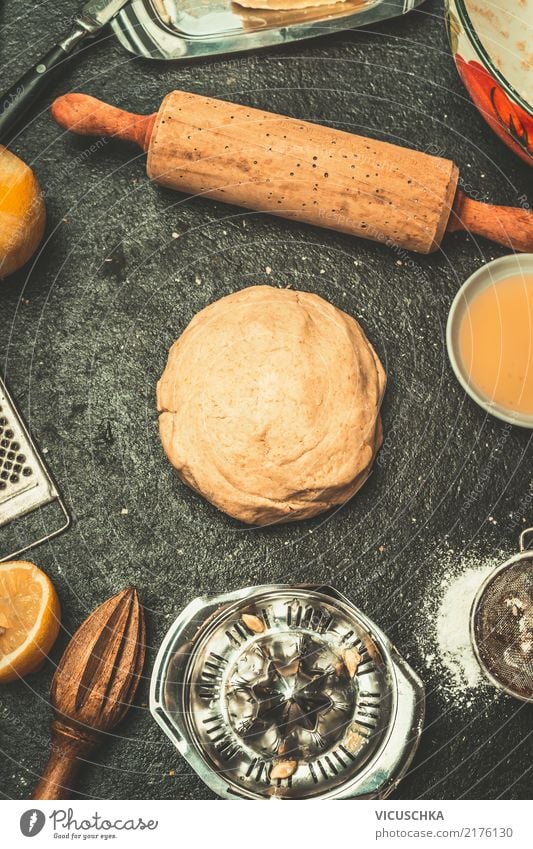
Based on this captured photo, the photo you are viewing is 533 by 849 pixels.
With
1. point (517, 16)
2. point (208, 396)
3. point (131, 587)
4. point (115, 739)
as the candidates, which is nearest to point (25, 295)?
point (208, 396)

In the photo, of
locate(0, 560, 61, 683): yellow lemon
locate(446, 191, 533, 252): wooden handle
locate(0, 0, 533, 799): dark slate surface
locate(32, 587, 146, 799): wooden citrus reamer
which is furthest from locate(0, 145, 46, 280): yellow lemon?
locate(446, 191, 533, 252): wooden handle

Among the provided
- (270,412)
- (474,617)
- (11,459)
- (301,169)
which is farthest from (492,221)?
(11,459)

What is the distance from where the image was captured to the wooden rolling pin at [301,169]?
1.48m

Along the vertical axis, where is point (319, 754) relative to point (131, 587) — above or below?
below

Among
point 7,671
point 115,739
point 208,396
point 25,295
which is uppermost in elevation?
point 25,295

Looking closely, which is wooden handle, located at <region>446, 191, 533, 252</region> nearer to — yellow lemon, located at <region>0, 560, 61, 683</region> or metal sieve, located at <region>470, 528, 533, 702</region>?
metal sieve, located at <region>470, 528, 533, 702</region>

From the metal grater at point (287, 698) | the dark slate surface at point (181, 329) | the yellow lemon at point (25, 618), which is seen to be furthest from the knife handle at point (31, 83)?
the metal grater at point (287, 698)

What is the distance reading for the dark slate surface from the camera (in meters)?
1.51

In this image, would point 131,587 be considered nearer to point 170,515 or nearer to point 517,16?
point 170,515

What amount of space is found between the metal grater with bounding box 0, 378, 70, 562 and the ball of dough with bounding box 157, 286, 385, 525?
25 centimetres

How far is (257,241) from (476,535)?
708mm

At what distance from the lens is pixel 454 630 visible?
1526 mm

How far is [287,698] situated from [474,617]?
1.22ft

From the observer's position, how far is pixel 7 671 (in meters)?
1.39
